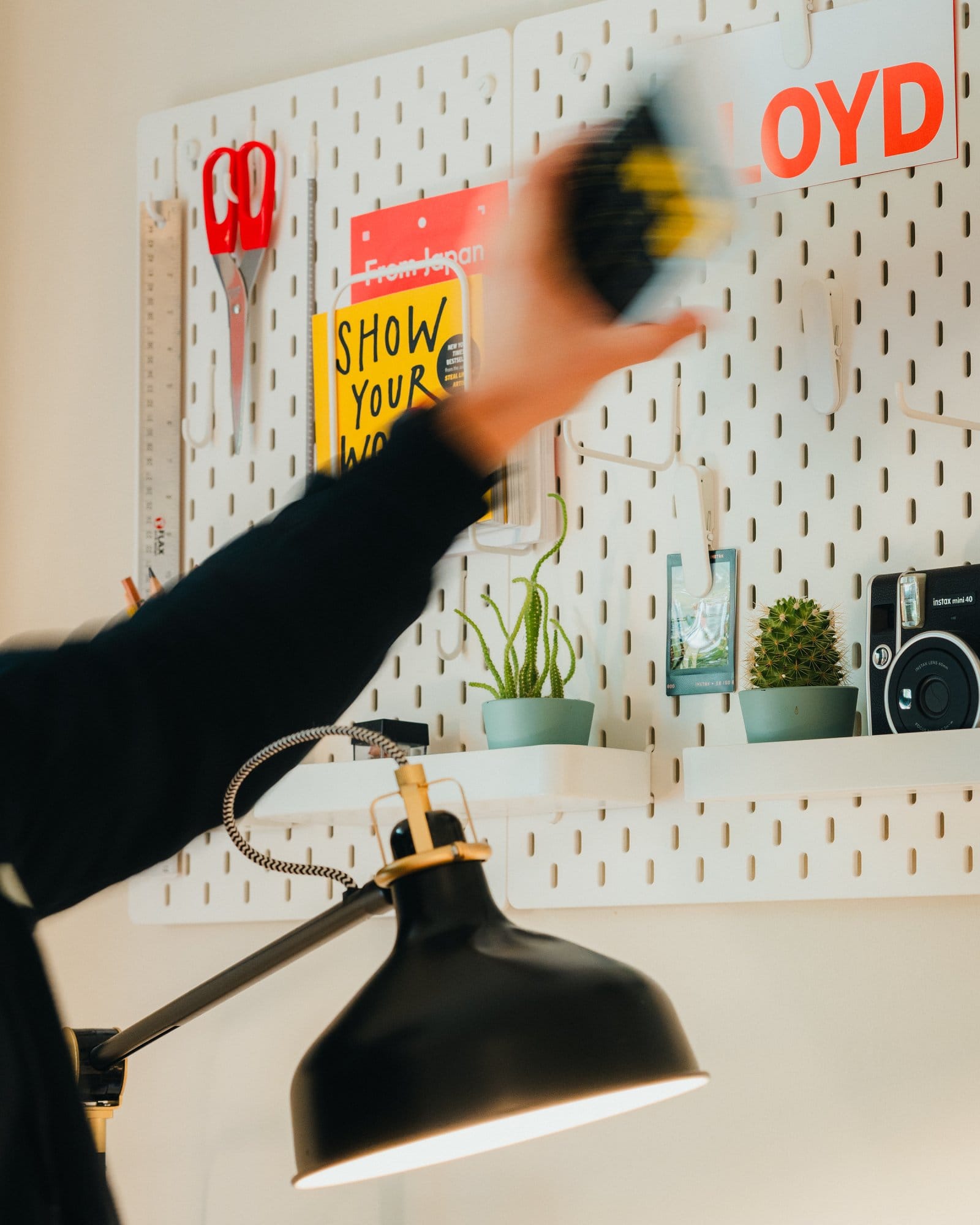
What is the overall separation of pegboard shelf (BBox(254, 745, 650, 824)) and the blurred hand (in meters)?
0.60

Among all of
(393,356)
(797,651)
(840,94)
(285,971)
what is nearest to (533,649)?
Answer: (797,651)

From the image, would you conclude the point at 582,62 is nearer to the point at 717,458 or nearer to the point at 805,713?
the point at 717,458

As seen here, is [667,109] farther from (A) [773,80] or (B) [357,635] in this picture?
(A) [773,80]

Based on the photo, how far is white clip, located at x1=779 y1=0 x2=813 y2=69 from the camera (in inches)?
50.9

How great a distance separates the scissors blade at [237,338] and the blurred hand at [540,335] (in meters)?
0.99

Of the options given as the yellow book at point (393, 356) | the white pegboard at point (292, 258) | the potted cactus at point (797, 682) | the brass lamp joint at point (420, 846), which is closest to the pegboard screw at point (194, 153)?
the white pegboard at point (292, 258)

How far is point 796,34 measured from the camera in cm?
130

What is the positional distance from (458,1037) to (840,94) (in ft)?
3.18

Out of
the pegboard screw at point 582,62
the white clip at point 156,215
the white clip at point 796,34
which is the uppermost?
the pegboard screw at point 582,62

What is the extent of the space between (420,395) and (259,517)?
0.80 feet

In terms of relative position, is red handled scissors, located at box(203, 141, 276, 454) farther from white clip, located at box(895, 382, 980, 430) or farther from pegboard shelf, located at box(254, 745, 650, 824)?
white clip, located at box(895, 382, 980, 430)

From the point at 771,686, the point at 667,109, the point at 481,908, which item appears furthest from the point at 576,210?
the point at 771,686

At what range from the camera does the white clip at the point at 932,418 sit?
108 cm

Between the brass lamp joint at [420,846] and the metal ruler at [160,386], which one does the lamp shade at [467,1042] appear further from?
the metal ruler at [160,386]
